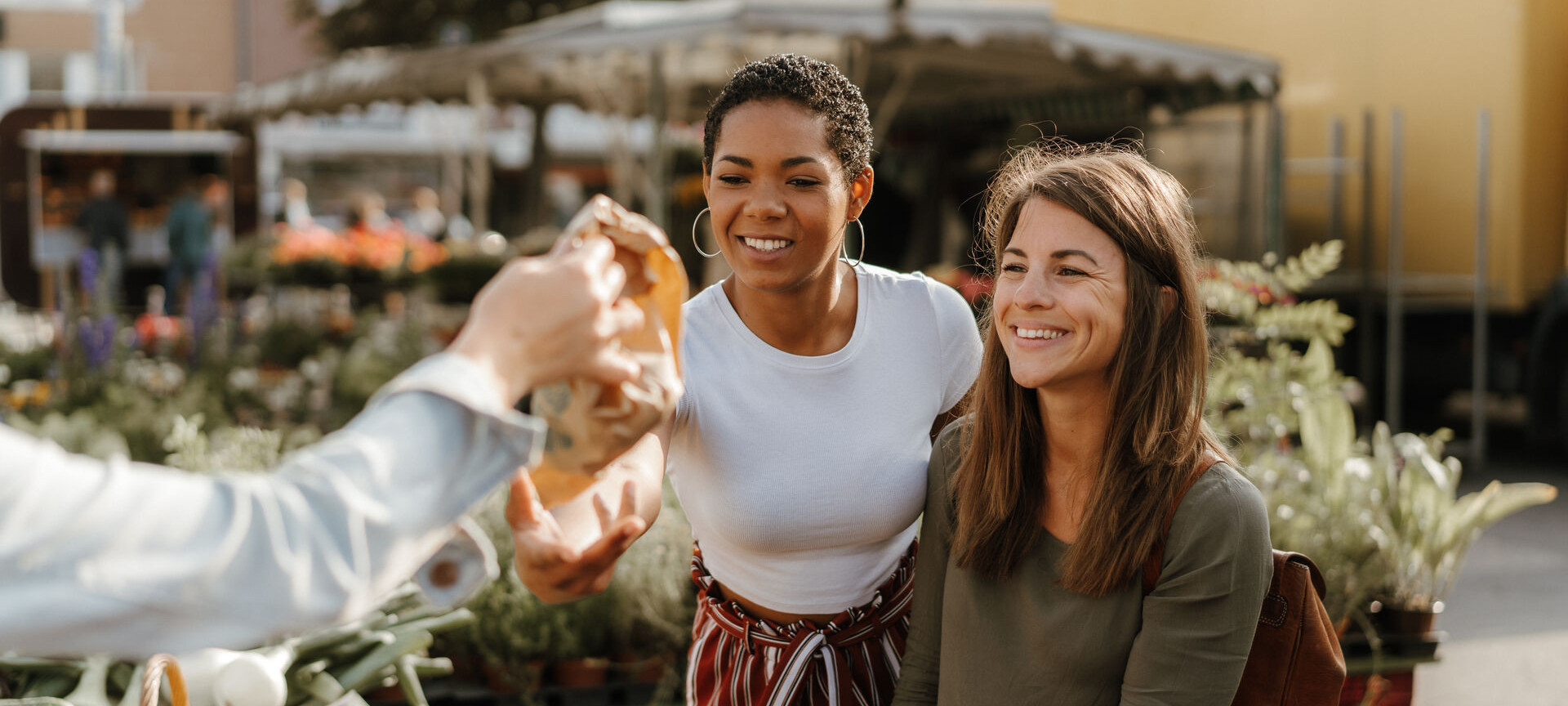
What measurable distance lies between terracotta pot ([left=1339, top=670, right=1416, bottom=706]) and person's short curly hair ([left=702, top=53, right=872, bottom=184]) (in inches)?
86.1

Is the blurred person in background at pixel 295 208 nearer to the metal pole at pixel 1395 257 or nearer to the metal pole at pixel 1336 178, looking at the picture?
the metal pole at pixel 1336 178

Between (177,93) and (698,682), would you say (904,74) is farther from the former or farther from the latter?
(177,93)

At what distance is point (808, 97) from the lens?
186 centimetres

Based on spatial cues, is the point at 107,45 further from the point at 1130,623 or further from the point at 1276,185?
the point at 1130,623

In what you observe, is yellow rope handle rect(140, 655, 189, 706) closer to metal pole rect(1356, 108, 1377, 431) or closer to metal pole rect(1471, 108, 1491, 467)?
metal pole rect(1471, 108, 1491, 467)

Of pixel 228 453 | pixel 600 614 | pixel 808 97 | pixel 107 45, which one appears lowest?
pixel 600 614

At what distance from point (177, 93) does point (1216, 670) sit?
105 feet

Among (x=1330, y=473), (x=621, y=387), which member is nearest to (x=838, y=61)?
(x=1330, y=473)

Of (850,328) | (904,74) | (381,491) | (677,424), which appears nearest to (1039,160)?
(850,328)

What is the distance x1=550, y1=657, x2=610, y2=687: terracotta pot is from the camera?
10.5 feet

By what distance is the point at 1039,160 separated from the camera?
6.77ft

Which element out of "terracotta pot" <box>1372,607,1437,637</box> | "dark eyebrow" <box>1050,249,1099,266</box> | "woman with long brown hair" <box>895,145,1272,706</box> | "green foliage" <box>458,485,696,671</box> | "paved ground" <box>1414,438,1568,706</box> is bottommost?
"paved ground" <box>1414,438,1568,706</box>

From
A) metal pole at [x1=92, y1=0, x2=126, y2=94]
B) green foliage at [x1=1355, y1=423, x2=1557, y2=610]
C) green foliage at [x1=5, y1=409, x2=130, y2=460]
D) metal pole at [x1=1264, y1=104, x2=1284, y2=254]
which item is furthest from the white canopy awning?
green foliage at [x1=1355, y1=423, x2=1557, y2=610]

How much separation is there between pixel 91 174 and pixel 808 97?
16.1 m
